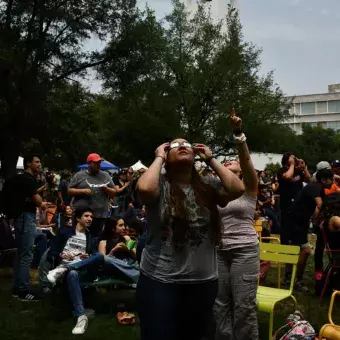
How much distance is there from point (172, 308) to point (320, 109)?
105m

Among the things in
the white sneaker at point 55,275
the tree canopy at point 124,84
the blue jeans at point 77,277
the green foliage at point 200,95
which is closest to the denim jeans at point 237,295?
the blue jeans at point 77,277

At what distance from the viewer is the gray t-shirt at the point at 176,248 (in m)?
2.86

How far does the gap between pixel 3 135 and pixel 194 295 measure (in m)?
17.3

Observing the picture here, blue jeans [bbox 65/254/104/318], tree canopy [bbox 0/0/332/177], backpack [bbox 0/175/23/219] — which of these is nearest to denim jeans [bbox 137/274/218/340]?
blue jeans [bbox 65/254/104/318]

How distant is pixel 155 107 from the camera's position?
3412cm

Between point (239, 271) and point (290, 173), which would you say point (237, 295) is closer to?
point (239, 271)

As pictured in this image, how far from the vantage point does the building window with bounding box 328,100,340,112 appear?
10019cm

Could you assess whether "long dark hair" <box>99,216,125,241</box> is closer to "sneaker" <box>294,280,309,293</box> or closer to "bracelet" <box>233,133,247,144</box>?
"sneaker" <box>294,280,309,293</box>

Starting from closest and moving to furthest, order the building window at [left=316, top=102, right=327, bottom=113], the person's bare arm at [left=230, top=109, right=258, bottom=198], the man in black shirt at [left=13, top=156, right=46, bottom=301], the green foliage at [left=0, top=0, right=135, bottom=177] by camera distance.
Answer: the person's bare arm at [left=230, top=109, right=258, bottom=198]
the man in black shirt at [left=13, top=156, right=46, bottom=301]
the green foliage at [left=0, top=0, right=135, bottom=177]
the building window at [left=316, top=102, right=327, bottom=113]

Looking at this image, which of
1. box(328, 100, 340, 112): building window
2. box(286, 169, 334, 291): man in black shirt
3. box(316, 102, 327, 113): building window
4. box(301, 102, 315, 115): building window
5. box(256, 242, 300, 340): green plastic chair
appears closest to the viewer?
box(256, 242, 300, 340): green plastic chair

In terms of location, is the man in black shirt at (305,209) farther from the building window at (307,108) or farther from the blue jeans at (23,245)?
the building window at (307,108)

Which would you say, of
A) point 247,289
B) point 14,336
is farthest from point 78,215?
point 247,289

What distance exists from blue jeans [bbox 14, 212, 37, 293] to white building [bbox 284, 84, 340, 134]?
96.0m

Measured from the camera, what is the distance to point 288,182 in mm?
8328
